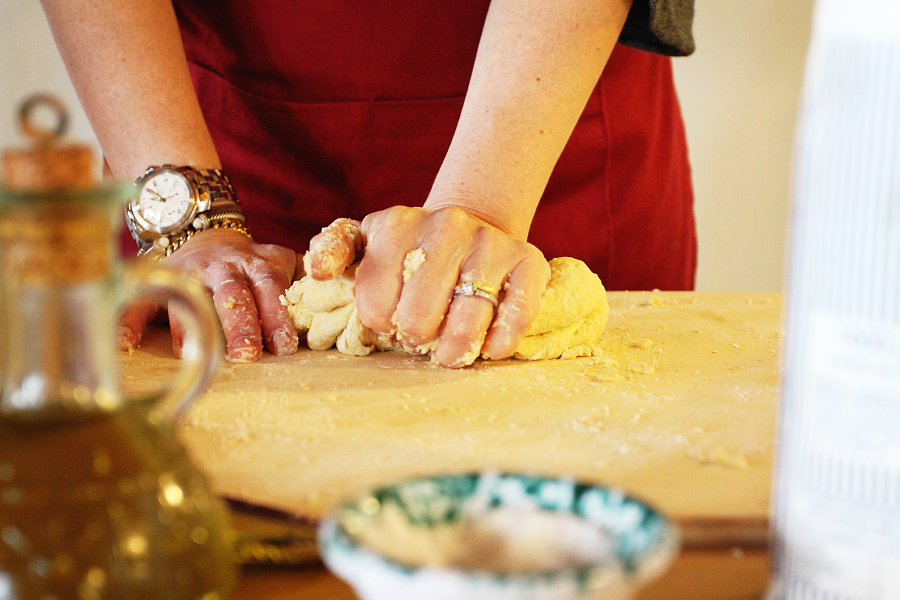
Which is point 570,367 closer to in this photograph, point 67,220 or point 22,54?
point 67,220

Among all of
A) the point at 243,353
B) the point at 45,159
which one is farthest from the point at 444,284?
the point at 45,159

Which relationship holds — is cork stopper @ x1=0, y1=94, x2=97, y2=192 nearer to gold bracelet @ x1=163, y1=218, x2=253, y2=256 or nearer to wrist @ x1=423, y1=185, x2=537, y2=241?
wrist @ x1=423, y1=185, x2=537, y2=241

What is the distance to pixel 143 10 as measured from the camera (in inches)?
58.4

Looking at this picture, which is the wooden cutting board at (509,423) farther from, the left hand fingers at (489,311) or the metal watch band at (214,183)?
the metal watch band at (214,183)

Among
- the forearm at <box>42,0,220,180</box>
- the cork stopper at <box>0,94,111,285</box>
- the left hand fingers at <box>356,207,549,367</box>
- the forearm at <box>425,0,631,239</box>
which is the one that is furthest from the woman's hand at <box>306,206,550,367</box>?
the cork stopper at <box>0,94,111,285</box>

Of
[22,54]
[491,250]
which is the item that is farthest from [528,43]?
[22,54]

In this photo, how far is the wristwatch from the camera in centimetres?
136

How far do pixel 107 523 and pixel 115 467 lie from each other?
0.03 metres

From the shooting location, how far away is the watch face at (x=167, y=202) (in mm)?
1362

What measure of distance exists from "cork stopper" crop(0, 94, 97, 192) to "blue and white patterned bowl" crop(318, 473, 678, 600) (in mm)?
231

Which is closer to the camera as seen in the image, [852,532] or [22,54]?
[852,532]

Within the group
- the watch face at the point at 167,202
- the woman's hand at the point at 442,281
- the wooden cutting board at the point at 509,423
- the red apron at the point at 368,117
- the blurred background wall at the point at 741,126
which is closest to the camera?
the wooden cutting board at the point at 509,423

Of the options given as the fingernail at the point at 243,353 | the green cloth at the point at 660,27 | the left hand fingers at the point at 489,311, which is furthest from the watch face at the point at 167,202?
the green cloth at the point at 660,27

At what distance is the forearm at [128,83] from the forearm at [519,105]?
521 millimetres
